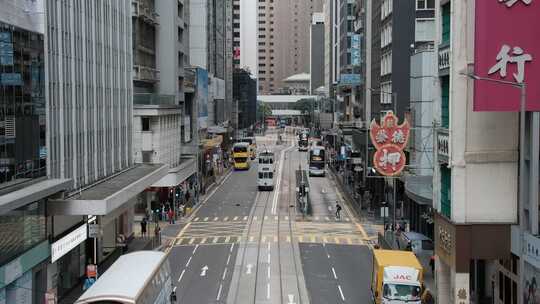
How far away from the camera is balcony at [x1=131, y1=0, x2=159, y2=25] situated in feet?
210

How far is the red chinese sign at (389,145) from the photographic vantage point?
138 feet

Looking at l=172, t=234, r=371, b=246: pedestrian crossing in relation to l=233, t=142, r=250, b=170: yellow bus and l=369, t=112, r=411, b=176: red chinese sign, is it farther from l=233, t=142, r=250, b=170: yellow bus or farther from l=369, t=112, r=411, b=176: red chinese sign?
l=233, t=142, r=250, b=170: yellow bus

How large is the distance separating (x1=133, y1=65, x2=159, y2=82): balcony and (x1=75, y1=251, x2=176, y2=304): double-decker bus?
37564 millimetres

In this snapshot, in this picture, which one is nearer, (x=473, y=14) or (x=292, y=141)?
(x=473, y=14)

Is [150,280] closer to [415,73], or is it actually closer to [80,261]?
[80,261]

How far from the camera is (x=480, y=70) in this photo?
2727 cm

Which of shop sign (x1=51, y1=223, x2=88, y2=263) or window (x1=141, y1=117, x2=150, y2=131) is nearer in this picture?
shop sign (x1=51, y1=223, x2=88, y2=263)

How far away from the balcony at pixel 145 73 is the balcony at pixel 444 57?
36.8 m

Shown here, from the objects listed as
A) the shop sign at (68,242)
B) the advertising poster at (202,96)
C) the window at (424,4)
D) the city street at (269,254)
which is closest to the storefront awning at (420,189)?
the city street at (269,254)

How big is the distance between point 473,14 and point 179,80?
54.0m

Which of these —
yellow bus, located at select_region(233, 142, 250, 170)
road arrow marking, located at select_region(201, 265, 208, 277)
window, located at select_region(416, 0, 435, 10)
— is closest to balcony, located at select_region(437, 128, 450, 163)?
road arrow marking, located at select_region(201, 265, 208, 277)

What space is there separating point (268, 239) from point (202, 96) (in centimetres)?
4507

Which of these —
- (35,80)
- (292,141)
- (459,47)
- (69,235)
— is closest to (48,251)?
(69,235)

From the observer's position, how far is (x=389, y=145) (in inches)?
1661
